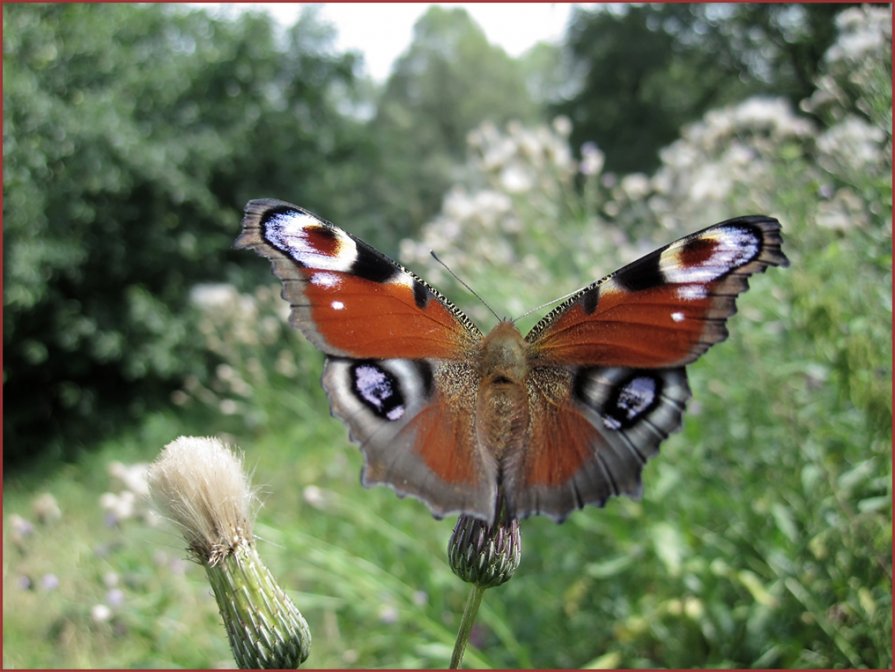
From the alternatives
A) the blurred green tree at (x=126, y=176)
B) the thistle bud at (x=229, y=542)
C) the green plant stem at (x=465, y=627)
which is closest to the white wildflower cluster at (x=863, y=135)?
the green plant stem at (x=465, y=627)

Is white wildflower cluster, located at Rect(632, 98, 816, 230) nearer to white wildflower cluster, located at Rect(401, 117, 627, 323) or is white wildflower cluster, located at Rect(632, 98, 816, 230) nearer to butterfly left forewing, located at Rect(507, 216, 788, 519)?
white wildflower cluster, located at Rect(401, 117, 627, 323)

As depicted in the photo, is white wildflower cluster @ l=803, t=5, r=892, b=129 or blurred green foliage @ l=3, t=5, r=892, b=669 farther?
white wildflower cluster @ l=803, t=5, r=892, b=129

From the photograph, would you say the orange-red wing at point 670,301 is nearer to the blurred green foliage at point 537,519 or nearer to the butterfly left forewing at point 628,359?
the butterfly left forewing at point 628,359

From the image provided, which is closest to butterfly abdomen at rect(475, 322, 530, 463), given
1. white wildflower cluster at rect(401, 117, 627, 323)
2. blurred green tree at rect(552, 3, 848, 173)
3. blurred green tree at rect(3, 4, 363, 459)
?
white wildflower cluster at rect(401, 117, 627, 323)

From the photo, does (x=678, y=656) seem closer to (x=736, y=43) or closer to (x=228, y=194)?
(x=228, y=194)

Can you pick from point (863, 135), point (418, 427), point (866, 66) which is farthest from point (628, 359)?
point (863, 135)

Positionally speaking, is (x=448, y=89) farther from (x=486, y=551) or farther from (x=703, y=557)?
(x=486, y=551)

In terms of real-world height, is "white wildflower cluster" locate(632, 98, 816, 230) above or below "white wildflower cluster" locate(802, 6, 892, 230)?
above
